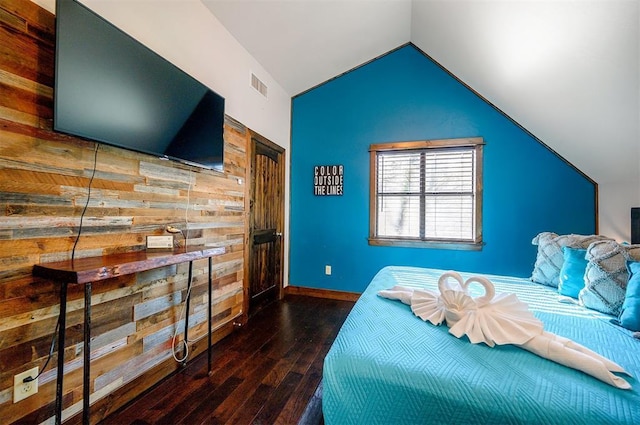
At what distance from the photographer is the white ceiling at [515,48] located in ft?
6.33

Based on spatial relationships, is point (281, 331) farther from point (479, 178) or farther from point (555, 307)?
point (479, 178)

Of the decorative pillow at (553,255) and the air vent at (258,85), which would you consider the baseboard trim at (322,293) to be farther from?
the air vent at (258,85)

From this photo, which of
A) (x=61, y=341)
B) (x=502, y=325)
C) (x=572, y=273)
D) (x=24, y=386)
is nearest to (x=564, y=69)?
(x=572, y=273)

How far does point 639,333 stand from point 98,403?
281 centimetres

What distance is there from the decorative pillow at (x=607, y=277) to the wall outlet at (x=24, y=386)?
2.99m

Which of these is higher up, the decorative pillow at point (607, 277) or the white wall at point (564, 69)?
the white wall at point (564, 69)

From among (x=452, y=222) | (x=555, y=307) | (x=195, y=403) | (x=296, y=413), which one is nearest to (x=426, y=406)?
(x=296, y=413)

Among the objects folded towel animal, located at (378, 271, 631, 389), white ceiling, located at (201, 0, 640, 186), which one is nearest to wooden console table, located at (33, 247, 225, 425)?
folded towel animal, located at (378, 271, 631, 389)

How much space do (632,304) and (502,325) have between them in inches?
29.7

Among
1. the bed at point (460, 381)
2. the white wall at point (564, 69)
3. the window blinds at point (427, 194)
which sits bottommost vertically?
the bed at point (460, 381)

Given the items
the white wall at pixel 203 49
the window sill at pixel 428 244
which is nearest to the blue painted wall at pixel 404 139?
the window sill at pixel 428 244

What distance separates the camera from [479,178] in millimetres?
3311

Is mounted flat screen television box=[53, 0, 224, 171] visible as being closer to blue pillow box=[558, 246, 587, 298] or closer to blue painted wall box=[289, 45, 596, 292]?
blue painted wall box=[289, 45, 596, 292]

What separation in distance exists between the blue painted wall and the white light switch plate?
2.23 m
